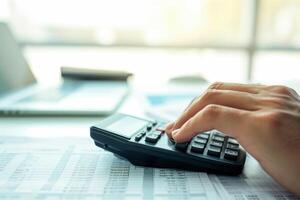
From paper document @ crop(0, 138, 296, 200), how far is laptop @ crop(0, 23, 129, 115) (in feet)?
0.66

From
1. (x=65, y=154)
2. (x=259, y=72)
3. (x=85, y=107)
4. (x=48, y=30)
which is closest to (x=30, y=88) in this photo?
(x=85, y=107)

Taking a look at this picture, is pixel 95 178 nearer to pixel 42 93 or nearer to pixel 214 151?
pixel 214 151

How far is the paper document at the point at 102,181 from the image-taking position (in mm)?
343

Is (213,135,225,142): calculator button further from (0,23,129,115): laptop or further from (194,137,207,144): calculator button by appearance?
(0,23,129,115): laptop

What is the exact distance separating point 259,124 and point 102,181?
0.62 feet

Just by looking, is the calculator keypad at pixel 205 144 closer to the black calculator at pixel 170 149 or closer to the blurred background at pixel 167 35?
the black calculator at pixel 170 149

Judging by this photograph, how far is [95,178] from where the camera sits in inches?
14.9

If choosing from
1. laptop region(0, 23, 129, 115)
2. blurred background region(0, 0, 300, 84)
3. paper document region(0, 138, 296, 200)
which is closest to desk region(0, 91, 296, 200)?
paper document region(0, 138, 296, 200)

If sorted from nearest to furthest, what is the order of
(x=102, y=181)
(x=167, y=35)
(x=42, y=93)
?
1. (x=102, y=181)
2. (x=42, y=93)
3. (x=167, y=35)

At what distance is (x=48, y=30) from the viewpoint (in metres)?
2.08

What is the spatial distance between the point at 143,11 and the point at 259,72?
2.82 feet

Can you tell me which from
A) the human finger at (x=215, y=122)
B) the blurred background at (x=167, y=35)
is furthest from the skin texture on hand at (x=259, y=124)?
the blurred background at (x=167, y=35)

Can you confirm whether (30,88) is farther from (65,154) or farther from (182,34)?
(182,34)

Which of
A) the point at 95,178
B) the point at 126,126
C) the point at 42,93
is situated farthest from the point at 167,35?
the point at 95,178
